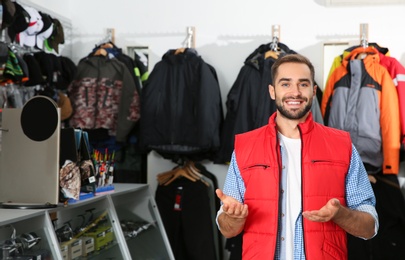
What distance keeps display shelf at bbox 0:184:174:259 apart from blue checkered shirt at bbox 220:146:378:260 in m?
1.14

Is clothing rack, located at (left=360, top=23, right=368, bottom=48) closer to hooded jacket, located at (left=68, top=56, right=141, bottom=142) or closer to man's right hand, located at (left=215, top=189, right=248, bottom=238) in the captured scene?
hooded jacket, located at (left=68, top=56, right=141, bottom=142)

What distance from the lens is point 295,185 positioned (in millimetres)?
2178

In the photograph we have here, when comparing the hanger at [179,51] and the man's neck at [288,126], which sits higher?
the hanger at [179,51]

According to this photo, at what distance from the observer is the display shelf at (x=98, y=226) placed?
2.94 m

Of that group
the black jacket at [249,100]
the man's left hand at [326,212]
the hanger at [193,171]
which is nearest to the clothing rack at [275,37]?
the black jacket at [249,100]

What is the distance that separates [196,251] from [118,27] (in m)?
2.24

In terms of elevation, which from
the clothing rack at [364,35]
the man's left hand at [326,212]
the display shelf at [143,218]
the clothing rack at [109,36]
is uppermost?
the clothing rack at [109,36]

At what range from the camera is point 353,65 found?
4.35 m

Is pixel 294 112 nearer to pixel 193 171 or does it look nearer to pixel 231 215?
pixel 231 215

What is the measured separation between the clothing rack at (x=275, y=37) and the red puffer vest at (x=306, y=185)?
7.98 feet

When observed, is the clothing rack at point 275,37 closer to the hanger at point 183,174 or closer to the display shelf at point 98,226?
the hanger at point 183,174

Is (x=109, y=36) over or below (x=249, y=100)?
over

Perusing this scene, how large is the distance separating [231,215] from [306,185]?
1.08 feet

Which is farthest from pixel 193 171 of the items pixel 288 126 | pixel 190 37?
pixel 288 126
